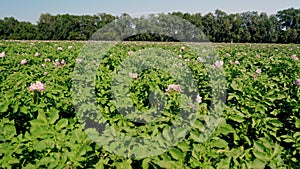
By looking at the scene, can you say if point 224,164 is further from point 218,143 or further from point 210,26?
point 210,26

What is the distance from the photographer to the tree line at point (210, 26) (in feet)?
166

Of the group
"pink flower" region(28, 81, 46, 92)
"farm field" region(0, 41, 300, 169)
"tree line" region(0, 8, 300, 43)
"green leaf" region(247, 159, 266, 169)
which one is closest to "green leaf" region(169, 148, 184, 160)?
"farm field" region(0, 41, 300, 169)

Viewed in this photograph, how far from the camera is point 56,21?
5381 cm

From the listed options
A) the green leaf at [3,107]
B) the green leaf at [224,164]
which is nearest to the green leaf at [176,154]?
the green leaf at [224,164]

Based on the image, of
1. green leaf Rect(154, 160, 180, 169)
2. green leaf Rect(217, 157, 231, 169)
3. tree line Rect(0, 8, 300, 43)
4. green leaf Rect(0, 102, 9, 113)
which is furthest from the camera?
tree line Rect(0, 8, 300, 43)

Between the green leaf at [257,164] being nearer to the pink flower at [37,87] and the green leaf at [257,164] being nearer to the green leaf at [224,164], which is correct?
the green leaf at [224,164]

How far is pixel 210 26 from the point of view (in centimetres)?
5756

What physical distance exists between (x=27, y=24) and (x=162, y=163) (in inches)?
2124

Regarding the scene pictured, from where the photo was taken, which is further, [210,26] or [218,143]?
[210,26]

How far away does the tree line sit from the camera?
5047cm

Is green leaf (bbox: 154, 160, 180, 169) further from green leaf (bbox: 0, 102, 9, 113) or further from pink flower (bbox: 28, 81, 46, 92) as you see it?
pink flower (bbox: 28, 81, 46, 92)

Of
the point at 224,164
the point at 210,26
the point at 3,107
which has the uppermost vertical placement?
the point at 210,26

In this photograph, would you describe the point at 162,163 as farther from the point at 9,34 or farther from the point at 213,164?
the point at 9,34

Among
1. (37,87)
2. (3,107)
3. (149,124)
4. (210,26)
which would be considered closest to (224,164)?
(149,124)
